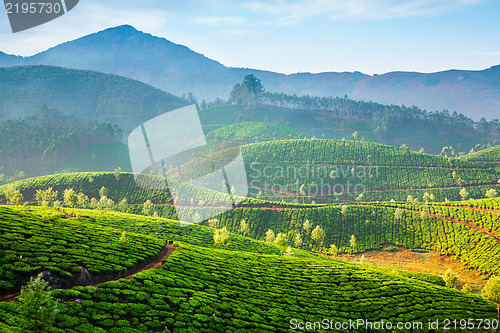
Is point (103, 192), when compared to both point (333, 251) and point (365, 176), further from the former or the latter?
point (365, 176)

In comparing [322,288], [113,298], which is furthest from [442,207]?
[113,298]

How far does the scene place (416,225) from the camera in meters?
110

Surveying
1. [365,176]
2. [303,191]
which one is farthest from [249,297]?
[365,176]

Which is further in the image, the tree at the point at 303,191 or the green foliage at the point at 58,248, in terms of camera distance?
the tree at the point at 303,191

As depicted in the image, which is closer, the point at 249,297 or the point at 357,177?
the point at 249,297

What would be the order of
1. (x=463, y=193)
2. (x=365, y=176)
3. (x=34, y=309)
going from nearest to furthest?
(x=34, y=309)
(x=463, y=193)
(x=365, y=176)

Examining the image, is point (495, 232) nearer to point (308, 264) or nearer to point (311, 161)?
point (308, 264)

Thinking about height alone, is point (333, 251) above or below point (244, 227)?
below

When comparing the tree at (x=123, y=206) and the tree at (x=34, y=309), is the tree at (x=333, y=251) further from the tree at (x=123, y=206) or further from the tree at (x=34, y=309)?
the tree at (x=34, y=309)

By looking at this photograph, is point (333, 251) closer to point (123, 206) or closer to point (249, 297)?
point (249, 297)

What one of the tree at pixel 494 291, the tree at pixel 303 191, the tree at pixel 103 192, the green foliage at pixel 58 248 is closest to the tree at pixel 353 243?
the tree at pixel 303 191

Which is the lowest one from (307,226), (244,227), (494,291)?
(307,226)

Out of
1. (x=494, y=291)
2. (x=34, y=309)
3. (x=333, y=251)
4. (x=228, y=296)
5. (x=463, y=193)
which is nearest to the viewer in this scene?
(x=34, y=309)

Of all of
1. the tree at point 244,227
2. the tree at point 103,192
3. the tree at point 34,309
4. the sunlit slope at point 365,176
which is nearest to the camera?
the tree at point 34,309
